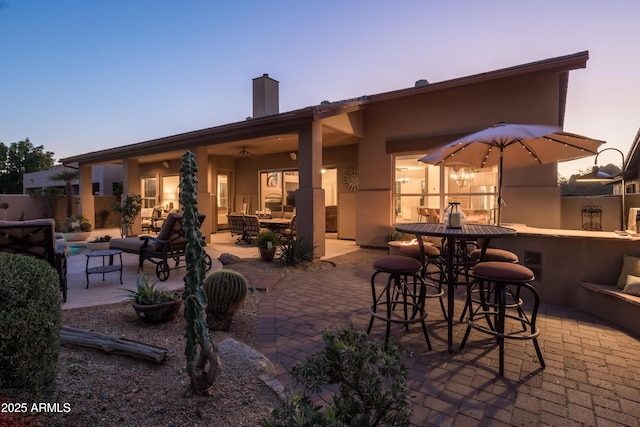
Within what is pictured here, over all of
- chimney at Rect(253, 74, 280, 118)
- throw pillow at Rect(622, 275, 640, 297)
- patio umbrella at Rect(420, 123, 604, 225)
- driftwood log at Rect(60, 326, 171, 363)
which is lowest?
driftwood log at Rect(60, 326, 171, 363)

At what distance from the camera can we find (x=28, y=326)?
1.59 m

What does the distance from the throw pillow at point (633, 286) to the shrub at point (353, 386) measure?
139 inches

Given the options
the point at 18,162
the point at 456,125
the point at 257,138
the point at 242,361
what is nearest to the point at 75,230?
the point at 257,138

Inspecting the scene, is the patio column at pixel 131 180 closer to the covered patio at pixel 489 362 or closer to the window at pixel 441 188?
the covered patio at pixel 489 362

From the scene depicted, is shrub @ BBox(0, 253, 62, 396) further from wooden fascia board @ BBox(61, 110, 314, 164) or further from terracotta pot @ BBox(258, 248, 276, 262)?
wooden fascia board @ BBox(61, 110, 314, 164)

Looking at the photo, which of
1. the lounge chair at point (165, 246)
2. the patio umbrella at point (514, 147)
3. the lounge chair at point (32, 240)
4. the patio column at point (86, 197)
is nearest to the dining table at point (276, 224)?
the lounge chair at point (165, 246)

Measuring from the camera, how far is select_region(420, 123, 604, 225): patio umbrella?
414cm

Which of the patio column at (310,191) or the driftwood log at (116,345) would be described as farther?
the patio column at (310,191)

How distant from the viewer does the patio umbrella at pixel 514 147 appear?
4.14 meters

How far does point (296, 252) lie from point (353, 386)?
208 inches

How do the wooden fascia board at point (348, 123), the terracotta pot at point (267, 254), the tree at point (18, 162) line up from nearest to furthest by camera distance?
the terracotta pot at point (267, 254)
the wooden fascia board at point (348, 123)
the tree at point (18, 162)

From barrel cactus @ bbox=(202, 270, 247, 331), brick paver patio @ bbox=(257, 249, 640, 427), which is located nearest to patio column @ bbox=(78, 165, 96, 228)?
brick paver patio @ bbox=(257, 249, 640, 427)

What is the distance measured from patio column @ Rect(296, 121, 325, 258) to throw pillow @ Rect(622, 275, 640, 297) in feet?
16.5

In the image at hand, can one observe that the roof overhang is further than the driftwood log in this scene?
Yes
